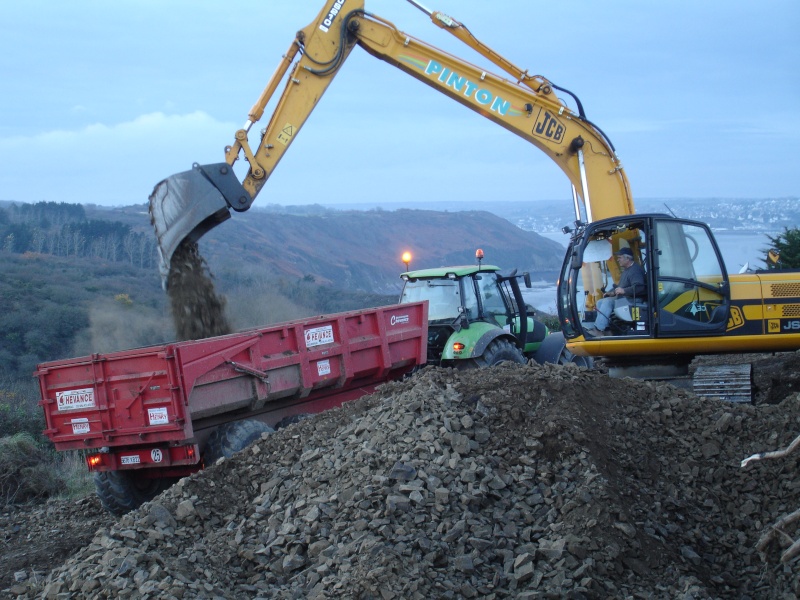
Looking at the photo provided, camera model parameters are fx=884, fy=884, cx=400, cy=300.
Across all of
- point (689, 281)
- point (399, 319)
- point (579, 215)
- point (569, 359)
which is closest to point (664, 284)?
point (689, 281)

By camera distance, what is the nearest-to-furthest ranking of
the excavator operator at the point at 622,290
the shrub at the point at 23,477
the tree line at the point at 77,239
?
the excavator operator at the point at 622,290, the shrub at the point at 23,477, the tree line at the point at 77,239

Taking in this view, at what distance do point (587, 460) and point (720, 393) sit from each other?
3.36 meters

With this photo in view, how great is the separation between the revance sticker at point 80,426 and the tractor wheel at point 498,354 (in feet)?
15.5

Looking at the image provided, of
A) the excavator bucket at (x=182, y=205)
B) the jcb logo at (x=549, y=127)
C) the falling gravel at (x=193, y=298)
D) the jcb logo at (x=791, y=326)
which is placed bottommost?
the jcb logo at (x=791, y=326)

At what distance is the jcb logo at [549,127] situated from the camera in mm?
10531

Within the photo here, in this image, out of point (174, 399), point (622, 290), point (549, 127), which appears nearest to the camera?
point (174, 399)

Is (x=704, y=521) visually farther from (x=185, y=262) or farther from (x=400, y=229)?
(x=400, y=229)

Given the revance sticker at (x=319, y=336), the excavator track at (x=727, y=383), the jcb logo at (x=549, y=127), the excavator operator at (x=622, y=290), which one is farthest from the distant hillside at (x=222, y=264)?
the excavator track at (x=727, y=383)

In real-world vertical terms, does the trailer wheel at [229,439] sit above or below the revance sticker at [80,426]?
below

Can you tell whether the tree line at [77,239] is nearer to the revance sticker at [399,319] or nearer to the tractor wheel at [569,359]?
the tractor wheel at [569,359]

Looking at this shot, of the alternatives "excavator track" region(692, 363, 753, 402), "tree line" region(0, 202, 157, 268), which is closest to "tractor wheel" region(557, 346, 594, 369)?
"excavator track" region(692, 363, 753, 402)

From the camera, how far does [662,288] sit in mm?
9125

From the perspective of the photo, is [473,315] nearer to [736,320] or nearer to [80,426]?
[736,320]

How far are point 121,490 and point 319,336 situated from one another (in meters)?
2.51
